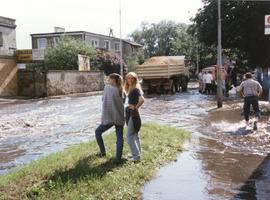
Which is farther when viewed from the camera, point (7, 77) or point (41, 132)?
point (7, 77)

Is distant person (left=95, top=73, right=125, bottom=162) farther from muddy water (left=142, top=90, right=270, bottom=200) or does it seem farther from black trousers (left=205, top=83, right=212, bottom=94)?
black trousers (left=205, top=83, right=212, bottom=94)

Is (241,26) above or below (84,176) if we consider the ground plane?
above

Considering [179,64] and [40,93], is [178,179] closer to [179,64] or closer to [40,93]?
[179,64]

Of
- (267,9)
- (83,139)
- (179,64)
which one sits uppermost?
(267,9)

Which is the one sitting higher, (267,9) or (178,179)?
(267,9)

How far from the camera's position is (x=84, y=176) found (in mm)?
7934

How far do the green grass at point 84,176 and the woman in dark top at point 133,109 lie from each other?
33cm

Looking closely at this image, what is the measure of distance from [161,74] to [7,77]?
42.5 feet

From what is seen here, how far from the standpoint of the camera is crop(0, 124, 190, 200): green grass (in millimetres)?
7214

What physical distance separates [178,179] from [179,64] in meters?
27.1

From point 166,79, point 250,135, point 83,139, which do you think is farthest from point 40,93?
point 250,135

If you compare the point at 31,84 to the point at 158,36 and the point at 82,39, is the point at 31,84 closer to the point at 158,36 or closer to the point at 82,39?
the point at 82,39

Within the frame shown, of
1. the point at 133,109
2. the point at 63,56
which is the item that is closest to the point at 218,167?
the point at 133,109

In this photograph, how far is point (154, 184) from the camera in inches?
320
